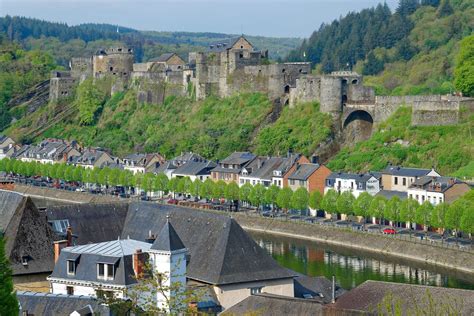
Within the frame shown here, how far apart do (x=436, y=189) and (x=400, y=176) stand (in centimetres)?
526

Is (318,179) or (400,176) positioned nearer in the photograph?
(400,176)

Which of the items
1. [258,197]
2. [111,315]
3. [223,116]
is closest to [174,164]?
[223,116]

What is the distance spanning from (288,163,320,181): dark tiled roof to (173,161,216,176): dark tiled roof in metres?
11.0

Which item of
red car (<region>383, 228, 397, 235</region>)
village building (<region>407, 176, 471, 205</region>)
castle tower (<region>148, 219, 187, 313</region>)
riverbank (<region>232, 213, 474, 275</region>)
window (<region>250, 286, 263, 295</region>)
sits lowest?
riverbank (<region>232, 213, 474, 275</region>)

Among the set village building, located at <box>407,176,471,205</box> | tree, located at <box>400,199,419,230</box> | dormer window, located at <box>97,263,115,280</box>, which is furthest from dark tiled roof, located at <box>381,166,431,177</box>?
dormer window, located at <box>97,263,115,280</box>

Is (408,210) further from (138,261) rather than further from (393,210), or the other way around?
(138,261)

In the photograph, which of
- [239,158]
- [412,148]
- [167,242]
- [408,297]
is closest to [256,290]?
[167,242]

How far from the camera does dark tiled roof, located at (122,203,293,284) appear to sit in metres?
40.3

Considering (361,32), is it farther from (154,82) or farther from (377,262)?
(377,262)

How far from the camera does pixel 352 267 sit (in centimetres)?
6044

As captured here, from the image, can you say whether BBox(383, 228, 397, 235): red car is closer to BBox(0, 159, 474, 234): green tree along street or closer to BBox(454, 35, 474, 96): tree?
BBox(0, 159, 474, 234): green tree along street

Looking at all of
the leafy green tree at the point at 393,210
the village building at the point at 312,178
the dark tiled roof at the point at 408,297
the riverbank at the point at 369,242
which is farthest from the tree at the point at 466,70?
the dark tiled roof at the point at 408,297

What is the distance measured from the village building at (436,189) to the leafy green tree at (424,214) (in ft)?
11.0

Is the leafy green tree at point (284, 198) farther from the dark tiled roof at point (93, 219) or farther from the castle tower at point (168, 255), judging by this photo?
the castle tower at point (168, 255)
